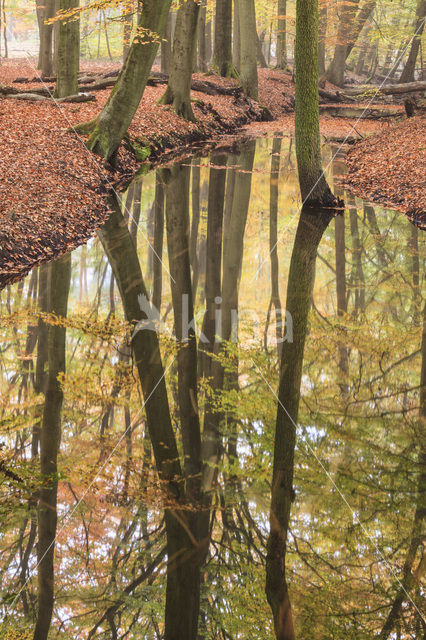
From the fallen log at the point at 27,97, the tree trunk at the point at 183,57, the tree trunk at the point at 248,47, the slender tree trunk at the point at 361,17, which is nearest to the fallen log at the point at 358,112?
the tree trunk at the point at 248,47

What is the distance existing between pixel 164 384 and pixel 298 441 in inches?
53.1

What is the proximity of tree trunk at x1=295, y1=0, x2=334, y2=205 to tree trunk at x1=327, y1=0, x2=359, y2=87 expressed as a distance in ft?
77.3

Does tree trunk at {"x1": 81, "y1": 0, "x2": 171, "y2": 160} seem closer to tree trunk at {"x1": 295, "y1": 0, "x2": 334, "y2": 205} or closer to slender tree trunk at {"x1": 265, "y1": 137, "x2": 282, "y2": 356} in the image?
tree trunk at {"x1": 295, "y1": 0, "x2": 334, "y2": 205}

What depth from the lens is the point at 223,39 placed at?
23.8 metres

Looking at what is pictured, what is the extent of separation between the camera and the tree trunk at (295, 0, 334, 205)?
10.3 meters

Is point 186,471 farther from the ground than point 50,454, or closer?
closer

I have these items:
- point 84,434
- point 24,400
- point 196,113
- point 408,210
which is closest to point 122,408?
point 84,434

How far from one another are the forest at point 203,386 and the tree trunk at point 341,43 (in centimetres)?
2080

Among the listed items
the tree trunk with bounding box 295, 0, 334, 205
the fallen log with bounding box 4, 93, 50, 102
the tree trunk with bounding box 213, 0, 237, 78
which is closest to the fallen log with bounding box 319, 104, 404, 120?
the tree trunk with bounding box 213, 0, 237, 78

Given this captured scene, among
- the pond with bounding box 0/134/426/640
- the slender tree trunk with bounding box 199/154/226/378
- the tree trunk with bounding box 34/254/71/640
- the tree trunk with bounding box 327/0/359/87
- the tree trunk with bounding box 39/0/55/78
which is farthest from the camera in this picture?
the tree trunk with bounding box 327/0/359/87

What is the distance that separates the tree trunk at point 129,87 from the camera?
10.8 meters

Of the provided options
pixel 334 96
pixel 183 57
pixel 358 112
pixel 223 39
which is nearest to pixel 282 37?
pixel 334 96

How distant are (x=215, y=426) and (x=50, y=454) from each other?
1.29 m

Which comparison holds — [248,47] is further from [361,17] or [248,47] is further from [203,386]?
[203,386]
